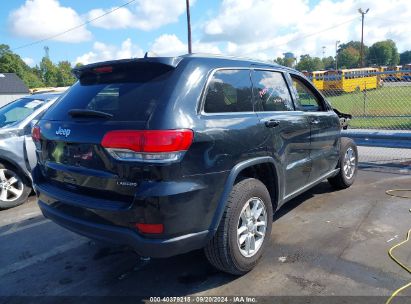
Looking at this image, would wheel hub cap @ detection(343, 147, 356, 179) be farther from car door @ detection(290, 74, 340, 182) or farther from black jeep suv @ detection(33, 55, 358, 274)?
black jeep suv @ detection(33, 55, 358, 274)

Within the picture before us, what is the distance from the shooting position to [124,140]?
2.71 m

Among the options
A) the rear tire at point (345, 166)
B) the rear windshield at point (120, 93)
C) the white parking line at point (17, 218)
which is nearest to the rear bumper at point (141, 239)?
the rear windshield at point (120, 93)

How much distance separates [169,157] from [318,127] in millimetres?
2671

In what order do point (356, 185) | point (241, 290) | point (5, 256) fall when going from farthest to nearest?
1. point (356, 185)
2. point (5, 256)
3. point (241, 290)

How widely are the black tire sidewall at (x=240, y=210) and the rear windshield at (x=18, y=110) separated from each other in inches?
165

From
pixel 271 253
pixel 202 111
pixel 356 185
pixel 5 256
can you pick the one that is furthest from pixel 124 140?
pixel 356 185

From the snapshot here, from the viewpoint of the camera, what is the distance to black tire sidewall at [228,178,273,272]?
10.3ft

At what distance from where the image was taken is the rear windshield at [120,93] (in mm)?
2865

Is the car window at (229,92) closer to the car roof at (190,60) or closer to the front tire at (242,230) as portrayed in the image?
the car roof at (190,60)

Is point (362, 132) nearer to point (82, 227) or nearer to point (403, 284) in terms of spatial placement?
point (403, 284)

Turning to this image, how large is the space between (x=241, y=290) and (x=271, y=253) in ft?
2.52

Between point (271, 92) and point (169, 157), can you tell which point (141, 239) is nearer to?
point (169, 157)

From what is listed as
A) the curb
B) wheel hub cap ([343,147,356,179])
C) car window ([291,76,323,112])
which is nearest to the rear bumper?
car window ([291,76,323,112])

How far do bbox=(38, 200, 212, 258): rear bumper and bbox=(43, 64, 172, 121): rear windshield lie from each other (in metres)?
0.83
